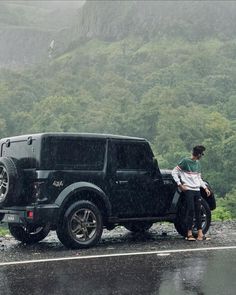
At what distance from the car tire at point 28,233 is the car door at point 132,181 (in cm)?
146

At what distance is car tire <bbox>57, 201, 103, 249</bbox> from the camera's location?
320 inches

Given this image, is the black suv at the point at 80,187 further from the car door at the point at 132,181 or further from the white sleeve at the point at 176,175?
the white sleeve at the point at 176,175

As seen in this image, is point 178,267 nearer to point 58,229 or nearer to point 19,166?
point 58,229

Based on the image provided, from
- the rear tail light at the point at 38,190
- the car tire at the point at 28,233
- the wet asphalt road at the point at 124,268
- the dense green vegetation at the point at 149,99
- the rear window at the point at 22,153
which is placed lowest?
the car tire at the point at 28,233

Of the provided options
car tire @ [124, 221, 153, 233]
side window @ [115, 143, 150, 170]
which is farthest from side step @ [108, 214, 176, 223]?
car tire @ [124, 221, 153, 233]

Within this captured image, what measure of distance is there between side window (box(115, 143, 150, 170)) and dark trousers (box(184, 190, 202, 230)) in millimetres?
903

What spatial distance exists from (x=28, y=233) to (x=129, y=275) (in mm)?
3720

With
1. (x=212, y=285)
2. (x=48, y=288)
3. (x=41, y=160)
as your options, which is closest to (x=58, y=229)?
(x=41, y=160)

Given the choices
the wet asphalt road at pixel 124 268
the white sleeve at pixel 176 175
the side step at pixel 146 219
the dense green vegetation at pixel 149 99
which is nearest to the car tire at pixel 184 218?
the side step at pixel 146 219

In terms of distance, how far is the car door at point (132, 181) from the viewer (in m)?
8.81

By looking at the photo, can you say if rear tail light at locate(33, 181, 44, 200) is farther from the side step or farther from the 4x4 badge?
the side step

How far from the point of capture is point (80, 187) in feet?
27.2

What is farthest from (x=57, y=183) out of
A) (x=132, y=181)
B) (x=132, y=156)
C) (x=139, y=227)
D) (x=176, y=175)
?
(x=139, y=227)

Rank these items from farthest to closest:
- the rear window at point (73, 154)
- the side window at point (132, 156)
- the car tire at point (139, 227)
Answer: the car tire at point (139, 227), the side window at point (132, 156), the rear window at point (73, 154)
